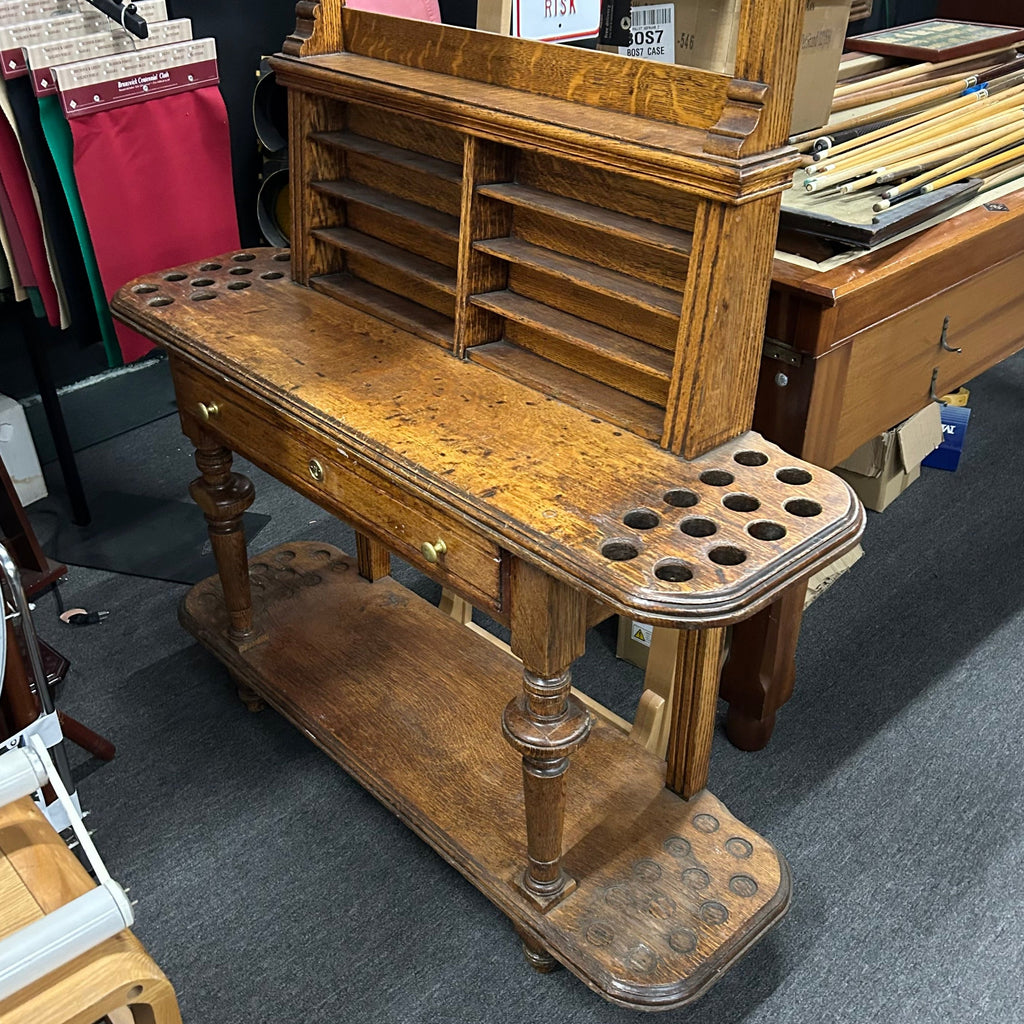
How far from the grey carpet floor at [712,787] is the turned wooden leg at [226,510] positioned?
0.30 metres

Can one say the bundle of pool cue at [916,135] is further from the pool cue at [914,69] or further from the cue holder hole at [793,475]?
the cue holder hole at [793,475]

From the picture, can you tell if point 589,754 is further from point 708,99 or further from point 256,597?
point 708,99

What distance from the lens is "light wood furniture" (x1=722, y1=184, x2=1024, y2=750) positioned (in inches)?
72.4

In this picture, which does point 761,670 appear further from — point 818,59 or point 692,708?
point 818,59

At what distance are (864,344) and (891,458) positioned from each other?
1080 mm

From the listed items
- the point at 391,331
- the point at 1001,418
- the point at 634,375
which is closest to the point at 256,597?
the point at 391,331

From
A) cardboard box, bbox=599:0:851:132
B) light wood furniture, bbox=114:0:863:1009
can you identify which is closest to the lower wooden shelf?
light wood furniture, bbox=114:0:863:1009

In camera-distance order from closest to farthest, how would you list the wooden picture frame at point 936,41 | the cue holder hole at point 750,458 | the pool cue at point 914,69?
the cue holder hole at point 750,458, the pool cue at point 914,69, the wooden picture frame at point 936,41

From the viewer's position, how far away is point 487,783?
2.02 metres

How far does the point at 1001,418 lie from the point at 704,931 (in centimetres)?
248

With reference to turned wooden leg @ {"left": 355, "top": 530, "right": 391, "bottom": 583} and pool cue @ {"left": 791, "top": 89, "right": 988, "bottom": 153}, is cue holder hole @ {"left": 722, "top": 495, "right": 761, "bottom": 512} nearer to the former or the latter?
pool cue @ {"left": 791, "top": 89, "right": 988, "bottom": 153}

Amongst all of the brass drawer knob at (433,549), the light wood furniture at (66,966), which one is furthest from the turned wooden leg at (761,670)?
the light wood furniture at (66,966)

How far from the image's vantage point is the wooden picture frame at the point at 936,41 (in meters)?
2.99

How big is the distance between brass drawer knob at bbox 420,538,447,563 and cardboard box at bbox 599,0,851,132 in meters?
1.08
